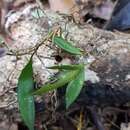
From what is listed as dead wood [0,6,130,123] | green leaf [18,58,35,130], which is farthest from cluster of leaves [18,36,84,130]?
dead wood [0,6,130,123]

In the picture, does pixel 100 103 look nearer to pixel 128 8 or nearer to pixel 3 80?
pixel 3 80

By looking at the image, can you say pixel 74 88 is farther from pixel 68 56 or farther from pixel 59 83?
pixel 68 56

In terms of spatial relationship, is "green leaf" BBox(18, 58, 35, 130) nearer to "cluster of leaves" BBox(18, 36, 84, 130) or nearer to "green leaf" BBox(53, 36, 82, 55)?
"cluster of leaves" BBox(18, 36, 84, 130)

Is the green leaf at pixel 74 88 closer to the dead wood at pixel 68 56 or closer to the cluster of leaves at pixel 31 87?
the cluster of leaves at pixel 31 87

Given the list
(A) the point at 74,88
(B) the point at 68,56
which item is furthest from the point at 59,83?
(B) the point at 68,56

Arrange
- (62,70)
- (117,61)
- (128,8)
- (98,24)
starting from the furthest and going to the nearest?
(98,24)
(128,8)
(117,61)
(62,70)

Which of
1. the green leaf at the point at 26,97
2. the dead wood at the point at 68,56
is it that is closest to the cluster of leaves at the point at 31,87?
the green leaf at the point at 26,97

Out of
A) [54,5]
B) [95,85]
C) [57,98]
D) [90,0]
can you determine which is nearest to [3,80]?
[57,98]
